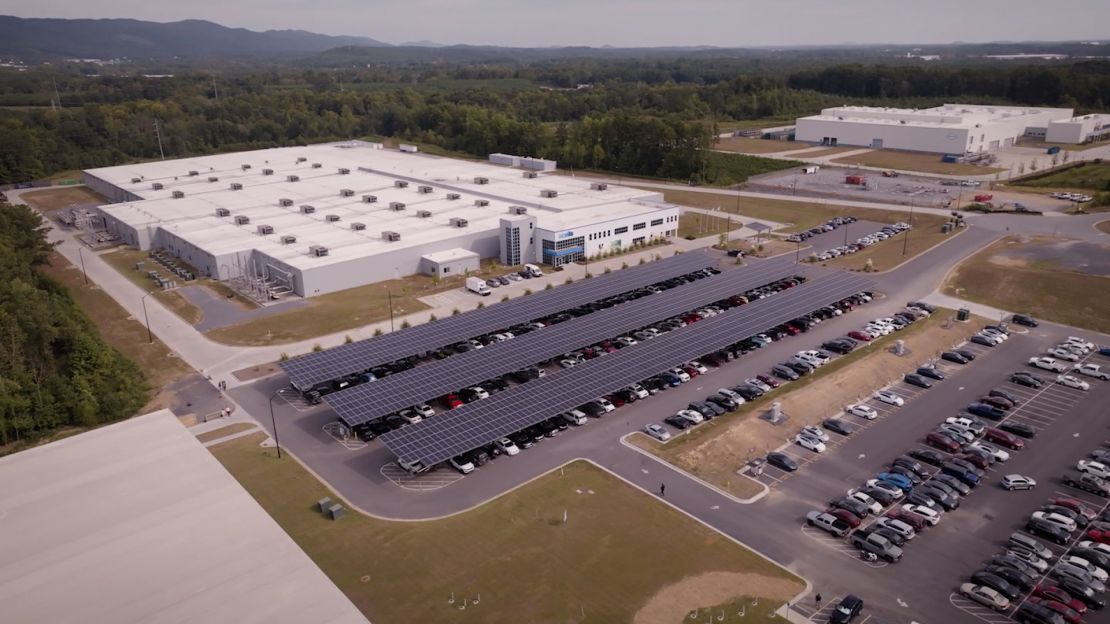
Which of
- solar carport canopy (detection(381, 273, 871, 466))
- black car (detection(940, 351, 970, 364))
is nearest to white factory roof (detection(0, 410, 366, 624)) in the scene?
solar carport canopy (detection(381, 273, 871, 466))

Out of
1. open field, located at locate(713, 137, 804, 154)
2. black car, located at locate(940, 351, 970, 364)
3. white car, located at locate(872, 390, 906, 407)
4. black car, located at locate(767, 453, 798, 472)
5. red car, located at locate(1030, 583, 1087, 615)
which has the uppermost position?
open field, located at locate(713, 137, 804, 154)

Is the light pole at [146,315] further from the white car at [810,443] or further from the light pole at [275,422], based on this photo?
the white car at [810,443]

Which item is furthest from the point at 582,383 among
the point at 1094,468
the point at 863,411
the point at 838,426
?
the point at 1094,468

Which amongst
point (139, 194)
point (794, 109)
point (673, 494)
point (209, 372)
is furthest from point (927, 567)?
point (794, 109)

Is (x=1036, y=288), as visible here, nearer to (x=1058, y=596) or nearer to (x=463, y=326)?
(x=1058, y=596)

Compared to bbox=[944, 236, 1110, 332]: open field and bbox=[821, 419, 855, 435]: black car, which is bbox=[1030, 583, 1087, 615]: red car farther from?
bbox=[944, 236, 1110, 332]: open field

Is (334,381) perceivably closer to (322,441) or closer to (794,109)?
(322,441)
